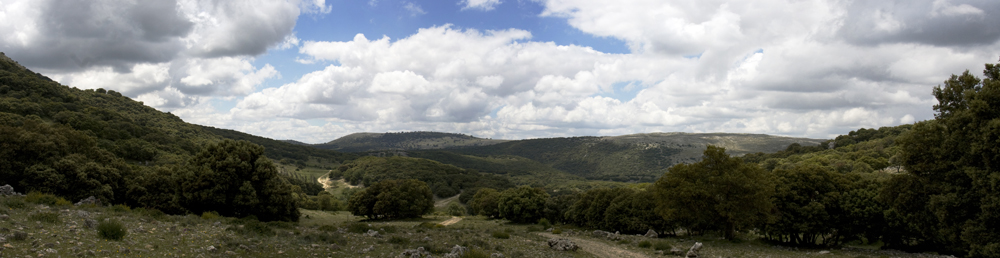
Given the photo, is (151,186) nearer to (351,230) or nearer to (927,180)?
(351,230)

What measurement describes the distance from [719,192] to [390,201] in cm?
3954

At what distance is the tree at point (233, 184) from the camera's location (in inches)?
1214

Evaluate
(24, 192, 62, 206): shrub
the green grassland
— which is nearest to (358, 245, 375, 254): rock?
the green grassland

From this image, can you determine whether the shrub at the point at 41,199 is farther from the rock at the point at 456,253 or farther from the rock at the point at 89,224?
the rock at the point at 456,253

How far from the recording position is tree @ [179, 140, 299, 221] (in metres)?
30.8

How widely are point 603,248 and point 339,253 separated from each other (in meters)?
17.2

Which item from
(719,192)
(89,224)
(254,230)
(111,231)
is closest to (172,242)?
(111,231)

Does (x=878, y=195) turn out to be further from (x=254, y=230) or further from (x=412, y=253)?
(x=254, y=230)

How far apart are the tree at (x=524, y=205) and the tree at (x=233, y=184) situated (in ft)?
95.0

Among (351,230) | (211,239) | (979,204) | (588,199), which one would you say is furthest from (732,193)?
(211,239)

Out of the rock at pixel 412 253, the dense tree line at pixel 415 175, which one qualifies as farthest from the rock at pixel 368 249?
the dense tree line at pixel 415 175

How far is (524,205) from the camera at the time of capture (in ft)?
179

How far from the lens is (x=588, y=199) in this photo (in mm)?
47438

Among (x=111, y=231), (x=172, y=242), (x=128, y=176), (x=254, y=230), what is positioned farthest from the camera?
(x=128, y=176)
